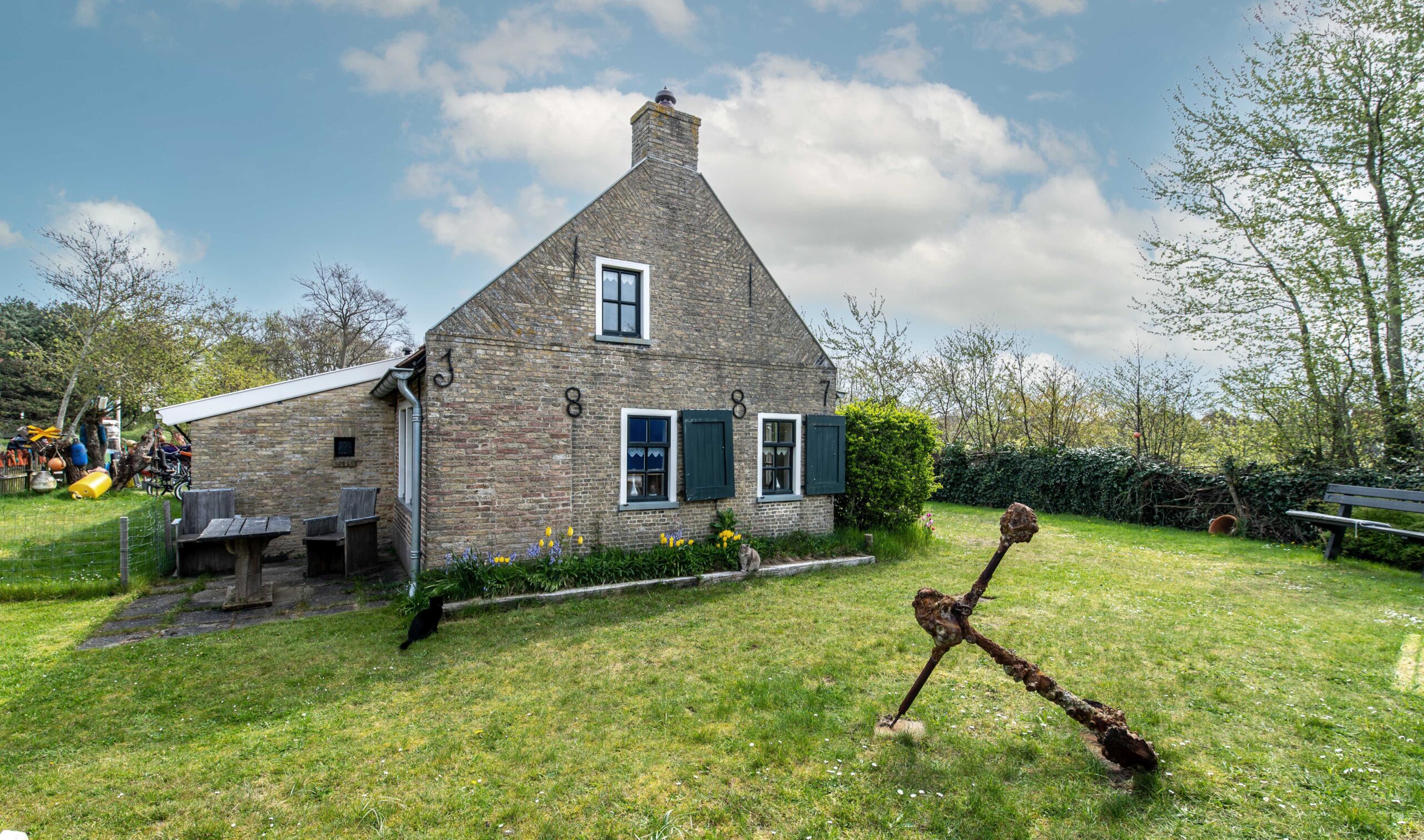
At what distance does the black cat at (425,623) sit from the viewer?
19.6 feet

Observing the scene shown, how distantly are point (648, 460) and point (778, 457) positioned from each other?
97.0 inches

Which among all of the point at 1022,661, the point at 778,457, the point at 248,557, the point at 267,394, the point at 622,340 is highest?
the point at 622,340

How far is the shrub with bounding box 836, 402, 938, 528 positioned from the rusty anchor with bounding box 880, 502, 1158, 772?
719cm

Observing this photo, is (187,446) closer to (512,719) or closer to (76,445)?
(76,445)

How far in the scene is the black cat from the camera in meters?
5.98

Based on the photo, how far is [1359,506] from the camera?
9.83 meters

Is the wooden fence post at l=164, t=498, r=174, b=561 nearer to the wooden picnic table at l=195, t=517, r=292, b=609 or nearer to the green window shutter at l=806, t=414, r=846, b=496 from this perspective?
the wooden picnic table at l=195, t=517, r=292, b=609

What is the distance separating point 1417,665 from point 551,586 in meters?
8.53

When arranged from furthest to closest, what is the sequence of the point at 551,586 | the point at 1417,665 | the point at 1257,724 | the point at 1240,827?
1. the point at 551,586
2. the point at 1417,665
3. the point at 1257,724
4. the point at 1240,827

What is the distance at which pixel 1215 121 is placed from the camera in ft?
43.9

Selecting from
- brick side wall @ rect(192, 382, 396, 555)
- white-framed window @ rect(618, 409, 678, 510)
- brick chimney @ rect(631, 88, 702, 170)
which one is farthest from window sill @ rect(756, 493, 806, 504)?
brick side wall @ rect(192, 382, 396, 555)

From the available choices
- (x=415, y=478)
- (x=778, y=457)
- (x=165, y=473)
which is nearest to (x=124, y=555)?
(x=415, y=478)

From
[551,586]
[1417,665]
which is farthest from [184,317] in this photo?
[1417,665]

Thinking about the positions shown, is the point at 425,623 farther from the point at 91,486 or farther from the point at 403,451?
the point at 91,486
